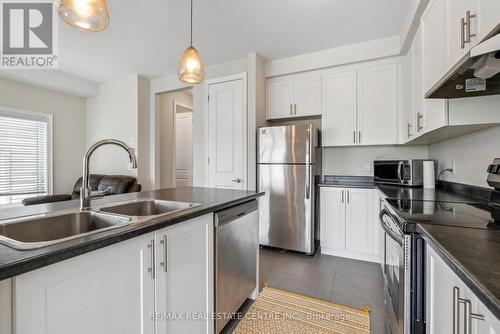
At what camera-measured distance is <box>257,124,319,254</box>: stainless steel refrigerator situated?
2836 mm

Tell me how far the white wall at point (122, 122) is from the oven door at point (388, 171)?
12.2 feet

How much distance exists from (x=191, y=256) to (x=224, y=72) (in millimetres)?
3011

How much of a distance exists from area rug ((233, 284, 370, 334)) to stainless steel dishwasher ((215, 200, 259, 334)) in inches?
6.1

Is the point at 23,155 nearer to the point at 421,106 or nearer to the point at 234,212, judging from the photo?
the point at 234,212

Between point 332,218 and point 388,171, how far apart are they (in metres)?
0.87

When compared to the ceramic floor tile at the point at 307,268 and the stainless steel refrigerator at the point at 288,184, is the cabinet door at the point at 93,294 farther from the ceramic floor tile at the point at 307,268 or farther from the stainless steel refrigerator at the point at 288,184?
the stainless steel refrigerator at the point at 288,184

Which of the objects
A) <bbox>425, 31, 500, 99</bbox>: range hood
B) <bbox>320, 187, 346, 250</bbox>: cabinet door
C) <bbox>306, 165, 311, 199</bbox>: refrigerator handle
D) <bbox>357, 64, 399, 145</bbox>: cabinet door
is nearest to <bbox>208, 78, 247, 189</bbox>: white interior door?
<bbox>306, 165, 311, 199</bbox>: refrigerator handle

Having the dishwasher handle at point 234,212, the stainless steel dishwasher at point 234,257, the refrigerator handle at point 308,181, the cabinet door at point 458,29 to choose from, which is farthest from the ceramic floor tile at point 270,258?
the cabinet door at point 458,29

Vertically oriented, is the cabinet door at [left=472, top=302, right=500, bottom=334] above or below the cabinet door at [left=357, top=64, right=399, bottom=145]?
below

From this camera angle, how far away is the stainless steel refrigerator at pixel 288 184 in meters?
2.84

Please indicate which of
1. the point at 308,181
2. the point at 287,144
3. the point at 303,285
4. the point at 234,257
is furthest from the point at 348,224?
the point at 234,257

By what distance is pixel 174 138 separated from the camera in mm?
4848

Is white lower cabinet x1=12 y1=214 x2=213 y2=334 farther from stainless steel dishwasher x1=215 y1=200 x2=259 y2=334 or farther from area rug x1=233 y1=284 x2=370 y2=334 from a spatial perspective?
area rug x1=233 y1=284 x2=370 y2=334

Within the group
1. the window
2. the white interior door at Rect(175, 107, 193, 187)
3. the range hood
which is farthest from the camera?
the white interior door at Rect(175, 107, 193, 187)
